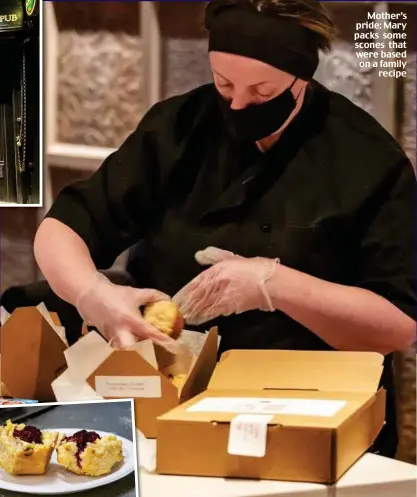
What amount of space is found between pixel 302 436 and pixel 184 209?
606 mm

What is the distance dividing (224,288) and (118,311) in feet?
0.75

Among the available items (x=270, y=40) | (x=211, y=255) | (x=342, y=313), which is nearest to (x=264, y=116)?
(x=270, y=40)

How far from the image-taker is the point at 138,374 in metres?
1.56

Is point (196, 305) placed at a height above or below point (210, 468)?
above

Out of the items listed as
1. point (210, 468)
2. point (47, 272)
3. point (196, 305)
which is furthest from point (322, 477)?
point (47, 272)

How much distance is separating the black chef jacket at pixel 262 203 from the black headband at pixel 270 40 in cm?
6

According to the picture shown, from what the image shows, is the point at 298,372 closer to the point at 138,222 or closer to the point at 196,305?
the point at 196,305

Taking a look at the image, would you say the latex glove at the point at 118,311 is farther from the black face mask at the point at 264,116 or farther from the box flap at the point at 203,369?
the black face mask at the point at 264,116

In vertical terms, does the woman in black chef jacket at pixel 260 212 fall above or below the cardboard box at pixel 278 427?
above

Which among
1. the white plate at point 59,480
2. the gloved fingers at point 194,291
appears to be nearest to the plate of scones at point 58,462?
the white plate at point 59,480

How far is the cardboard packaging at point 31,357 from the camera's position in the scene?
167cm

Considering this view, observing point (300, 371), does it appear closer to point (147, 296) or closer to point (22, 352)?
point (147, 296)

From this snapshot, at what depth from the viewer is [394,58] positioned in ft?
5.47

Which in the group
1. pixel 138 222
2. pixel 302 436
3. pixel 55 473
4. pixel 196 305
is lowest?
pixel 55 473
